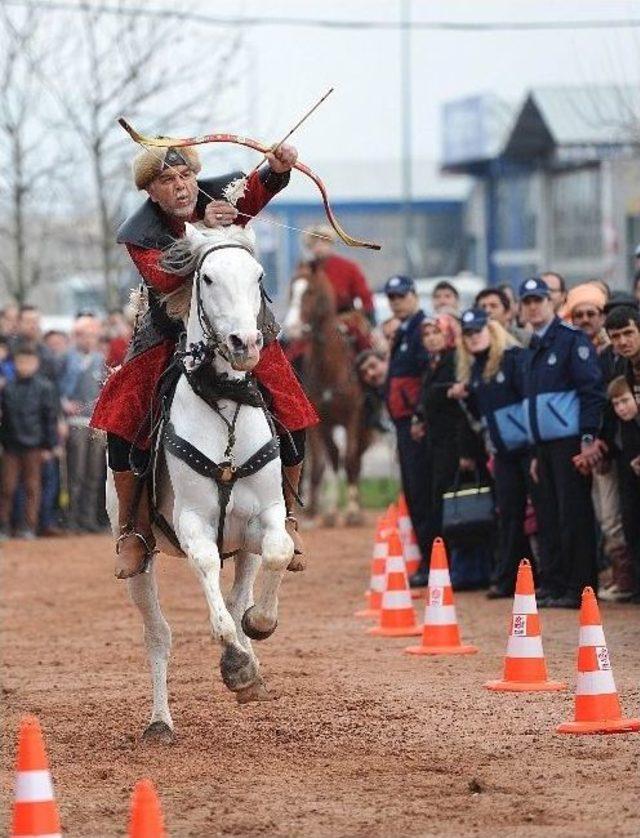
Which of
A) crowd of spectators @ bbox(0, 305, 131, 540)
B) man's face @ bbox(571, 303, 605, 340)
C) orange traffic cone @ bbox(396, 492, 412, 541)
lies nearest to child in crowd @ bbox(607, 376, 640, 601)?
man's face @ bbox(571, 303, 605, 340)

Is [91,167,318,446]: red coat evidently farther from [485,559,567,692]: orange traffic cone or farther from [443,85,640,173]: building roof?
[443,85,640,173]: building roof

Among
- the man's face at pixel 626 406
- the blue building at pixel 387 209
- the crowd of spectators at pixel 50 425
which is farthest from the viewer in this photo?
the blue building at pixel 387 209

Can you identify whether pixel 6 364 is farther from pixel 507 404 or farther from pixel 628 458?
pixel 628 458

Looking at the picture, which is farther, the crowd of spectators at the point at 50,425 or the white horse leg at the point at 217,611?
the crowd of spectators at the point at 50,425

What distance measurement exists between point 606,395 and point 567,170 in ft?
81.6

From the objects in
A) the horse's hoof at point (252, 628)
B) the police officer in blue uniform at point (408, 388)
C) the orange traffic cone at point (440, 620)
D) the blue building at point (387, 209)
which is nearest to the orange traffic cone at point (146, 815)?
the horse's hoof at point (252, 628)

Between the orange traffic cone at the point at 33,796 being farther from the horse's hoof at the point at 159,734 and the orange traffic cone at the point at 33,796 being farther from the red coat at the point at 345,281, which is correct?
the red coat at the point at 345,281

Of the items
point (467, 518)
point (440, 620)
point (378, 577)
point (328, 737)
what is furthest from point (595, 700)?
point (467, 518)

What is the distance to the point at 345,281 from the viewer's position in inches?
976

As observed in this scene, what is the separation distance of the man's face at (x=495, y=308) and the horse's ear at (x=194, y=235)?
8.15 metres

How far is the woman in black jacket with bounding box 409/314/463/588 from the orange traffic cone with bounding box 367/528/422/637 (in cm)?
297

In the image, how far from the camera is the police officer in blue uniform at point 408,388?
720 inches

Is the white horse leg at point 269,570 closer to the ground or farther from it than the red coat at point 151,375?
closer to the ground

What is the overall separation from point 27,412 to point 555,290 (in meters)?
8.40
